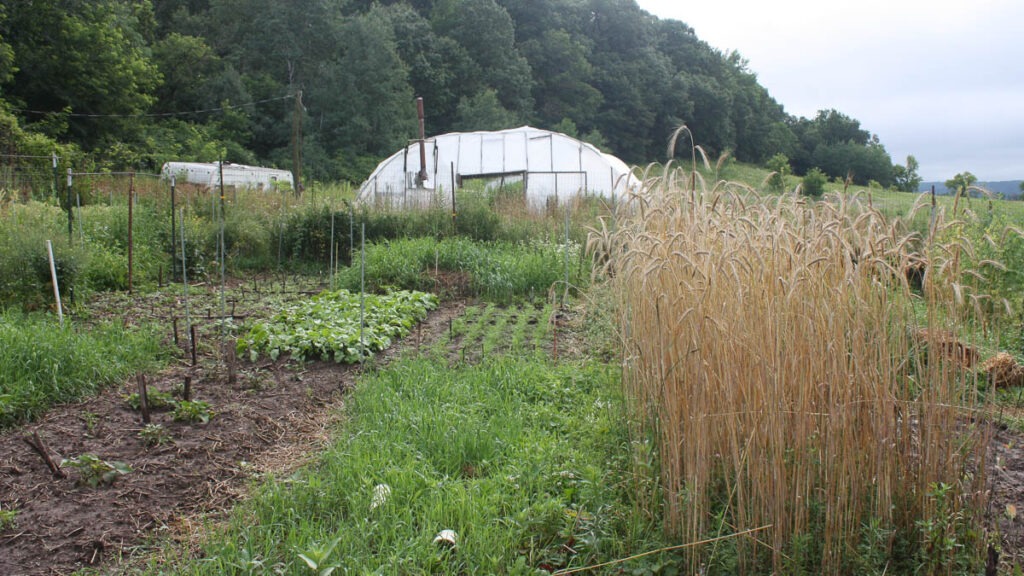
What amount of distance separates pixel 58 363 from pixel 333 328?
1881 millimetres

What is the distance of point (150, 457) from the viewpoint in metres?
3.32

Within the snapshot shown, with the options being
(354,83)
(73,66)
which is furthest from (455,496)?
(354,83)

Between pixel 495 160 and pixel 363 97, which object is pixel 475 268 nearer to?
pixel 495 160

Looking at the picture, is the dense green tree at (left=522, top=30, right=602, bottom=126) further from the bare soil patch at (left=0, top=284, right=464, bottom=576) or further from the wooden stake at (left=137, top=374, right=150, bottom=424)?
the wooden stake at (left=137, top=374, right=150, bottom=424)

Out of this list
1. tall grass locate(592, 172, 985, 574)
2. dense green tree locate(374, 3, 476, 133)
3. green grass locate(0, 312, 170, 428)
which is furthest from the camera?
dense green tree locate(374, 3, 476, 133)

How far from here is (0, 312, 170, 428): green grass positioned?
13.0 ft

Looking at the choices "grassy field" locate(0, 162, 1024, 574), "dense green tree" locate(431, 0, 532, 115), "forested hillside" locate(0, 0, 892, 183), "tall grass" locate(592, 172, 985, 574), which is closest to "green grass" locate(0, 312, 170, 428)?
"grassy field" locate(0, 162, 1024, 574)

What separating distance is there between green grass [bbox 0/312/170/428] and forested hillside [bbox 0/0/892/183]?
47.6 feet

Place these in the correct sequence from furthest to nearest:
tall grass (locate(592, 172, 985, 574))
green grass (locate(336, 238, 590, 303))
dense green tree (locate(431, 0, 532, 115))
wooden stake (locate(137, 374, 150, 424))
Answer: dense green tree (locate(431, 0, 532, 115))
green grass (locate(336, 238, 590, 303))
wooden stake (locate(137, 374, 150, 424))
tall grass (locate(592, 172, 985, 574))

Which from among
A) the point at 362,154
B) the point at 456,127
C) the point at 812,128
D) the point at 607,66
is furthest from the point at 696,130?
the point at 362,154

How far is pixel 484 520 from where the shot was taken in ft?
8.63

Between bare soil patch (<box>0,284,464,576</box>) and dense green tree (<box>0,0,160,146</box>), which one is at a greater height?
dense green tree (<box>0,0,160,146</box>)

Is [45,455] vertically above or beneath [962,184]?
beneath

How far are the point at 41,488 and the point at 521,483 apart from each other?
2.16 metres
